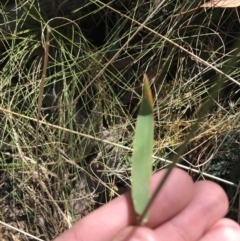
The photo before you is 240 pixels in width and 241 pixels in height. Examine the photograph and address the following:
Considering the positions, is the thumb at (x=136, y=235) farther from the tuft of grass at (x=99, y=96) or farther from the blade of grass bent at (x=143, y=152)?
the tuft of grass at (x=99, y=96)

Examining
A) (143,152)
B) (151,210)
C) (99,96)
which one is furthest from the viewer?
(99,96)

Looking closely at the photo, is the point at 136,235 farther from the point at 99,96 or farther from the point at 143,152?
the point at 99,96

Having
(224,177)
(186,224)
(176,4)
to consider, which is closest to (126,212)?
(186,224)

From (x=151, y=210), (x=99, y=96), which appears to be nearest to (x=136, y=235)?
(x=151, y=210)

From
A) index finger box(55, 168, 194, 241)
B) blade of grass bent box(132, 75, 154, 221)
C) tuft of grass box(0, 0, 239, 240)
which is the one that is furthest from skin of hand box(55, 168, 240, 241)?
tuft of grass box(0, 0, 239, 240)

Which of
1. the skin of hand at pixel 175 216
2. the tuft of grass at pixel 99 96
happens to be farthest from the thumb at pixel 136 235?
the tuft of grass at pixel 99 96
